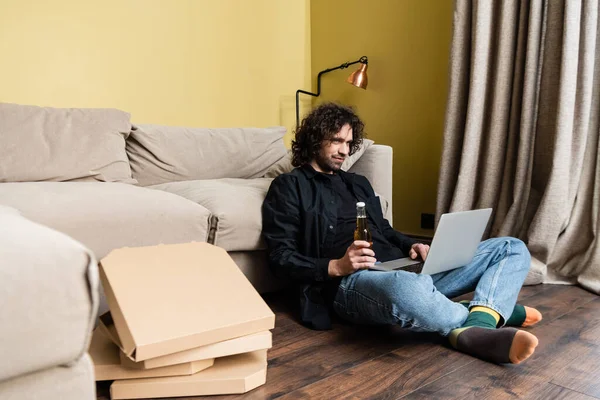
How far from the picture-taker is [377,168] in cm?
225

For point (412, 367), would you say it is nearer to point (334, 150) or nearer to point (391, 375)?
point (391, 375)

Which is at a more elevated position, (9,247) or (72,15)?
(72,15)

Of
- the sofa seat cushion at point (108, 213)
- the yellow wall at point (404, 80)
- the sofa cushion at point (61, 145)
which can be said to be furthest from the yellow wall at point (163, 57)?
the sofa seat cushion at point (108, 213)

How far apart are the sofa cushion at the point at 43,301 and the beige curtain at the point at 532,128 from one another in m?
1.87

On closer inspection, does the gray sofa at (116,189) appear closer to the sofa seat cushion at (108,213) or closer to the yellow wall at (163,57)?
the sofa seat cushion at (108,213)

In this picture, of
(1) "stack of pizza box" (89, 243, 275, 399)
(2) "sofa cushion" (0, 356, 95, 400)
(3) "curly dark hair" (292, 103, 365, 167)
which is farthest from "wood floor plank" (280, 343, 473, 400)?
(3) "curly dark hair" (292, 103, 365, 167)

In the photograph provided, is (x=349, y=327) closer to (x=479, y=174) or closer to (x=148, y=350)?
(x=148, y=350)

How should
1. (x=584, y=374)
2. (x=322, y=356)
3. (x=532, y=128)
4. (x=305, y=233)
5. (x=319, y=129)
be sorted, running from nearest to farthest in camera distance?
(x=584, y=374) → (x=322, y=356) → (x=305, y=233) → (x=319, y=129) → (x=532, y=128)

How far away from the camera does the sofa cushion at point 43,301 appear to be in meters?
0.68

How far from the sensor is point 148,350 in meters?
1.01

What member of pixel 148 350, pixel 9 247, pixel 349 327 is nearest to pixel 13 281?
pixel 9 247

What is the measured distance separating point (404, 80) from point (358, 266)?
181 centimetres

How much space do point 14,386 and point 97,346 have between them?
1.68ft

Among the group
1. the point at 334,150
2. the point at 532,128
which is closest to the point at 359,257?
the point at 334,150
